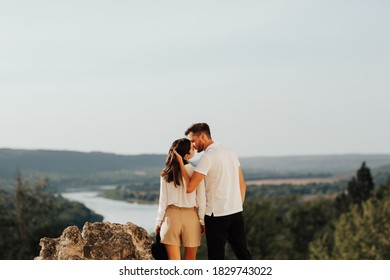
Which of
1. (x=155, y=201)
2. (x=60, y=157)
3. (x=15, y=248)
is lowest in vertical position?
(x=15, y=248)

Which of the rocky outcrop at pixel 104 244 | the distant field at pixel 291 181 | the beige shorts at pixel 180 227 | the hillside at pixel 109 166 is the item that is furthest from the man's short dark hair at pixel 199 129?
the distant field at pixel 291 181

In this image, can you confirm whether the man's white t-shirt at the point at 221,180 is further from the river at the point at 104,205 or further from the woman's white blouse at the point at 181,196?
the river at the point at 104,205

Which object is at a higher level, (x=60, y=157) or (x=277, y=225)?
(x=60, y=157)

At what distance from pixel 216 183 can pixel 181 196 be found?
33 cm

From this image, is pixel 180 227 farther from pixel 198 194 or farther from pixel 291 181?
pixel 291 181

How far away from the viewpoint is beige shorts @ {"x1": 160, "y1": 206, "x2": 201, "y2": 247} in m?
5.70

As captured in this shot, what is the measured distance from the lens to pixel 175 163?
5.59 metres

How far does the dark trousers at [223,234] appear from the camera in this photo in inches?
226

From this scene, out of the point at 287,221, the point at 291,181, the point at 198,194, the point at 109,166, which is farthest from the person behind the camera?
the point at 291,181

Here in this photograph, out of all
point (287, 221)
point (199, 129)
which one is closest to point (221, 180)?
point (199, 129)
